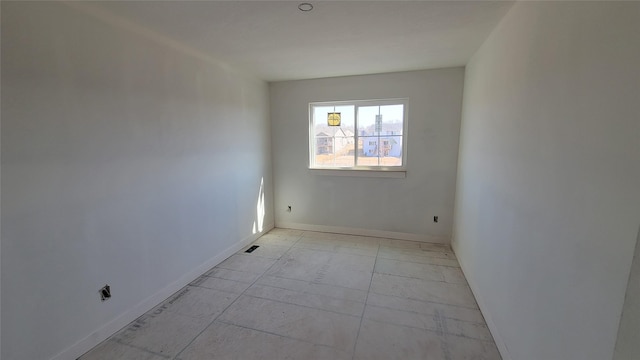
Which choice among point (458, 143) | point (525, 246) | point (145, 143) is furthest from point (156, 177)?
point (458, 143)

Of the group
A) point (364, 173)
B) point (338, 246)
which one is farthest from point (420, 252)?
point (364, 173)

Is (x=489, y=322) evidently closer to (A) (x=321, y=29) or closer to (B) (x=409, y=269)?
(B) (x=409, y=269)

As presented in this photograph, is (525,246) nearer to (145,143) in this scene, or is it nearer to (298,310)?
A: (298,310)

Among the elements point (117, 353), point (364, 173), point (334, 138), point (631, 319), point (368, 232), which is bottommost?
point (117, 353)

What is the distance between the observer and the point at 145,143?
2.22 metres

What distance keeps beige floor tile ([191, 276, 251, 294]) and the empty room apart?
34 millimetres

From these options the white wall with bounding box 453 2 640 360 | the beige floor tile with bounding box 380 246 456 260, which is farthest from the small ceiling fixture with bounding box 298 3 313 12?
the beige floor tile with bounding box 380 246 456 260

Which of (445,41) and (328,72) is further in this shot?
(328,72)

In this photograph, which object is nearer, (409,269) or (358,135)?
(409,269)

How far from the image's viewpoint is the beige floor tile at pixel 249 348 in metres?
1.81

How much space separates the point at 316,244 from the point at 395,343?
1.92 metres

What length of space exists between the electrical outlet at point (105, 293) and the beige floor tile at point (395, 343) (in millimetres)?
1833

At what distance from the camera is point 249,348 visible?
1.88 meters

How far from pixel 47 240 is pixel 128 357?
92 centimetres
